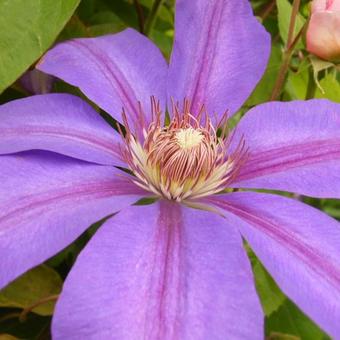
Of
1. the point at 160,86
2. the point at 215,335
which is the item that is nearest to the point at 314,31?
the point at 160,86

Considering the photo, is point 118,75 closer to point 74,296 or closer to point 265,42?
point 265,42

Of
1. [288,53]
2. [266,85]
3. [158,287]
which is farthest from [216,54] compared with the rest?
[158,287]

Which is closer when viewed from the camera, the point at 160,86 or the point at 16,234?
the point at 16,234

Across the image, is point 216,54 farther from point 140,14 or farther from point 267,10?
point 267,10

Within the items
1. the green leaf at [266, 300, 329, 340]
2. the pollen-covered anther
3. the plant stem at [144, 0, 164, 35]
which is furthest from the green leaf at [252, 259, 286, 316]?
the plant stem at [144, 0, 164, 35]

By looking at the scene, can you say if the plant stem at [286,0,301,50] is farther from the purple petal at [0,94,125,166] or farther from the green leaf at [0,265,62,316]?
the green leaf at [0,265,62,316]

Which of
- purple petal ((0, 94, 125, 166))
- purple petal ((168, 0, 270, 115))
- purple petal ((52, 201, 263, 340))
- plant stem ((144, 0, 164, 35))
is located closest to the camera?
purple petal ((52, 201, 263, 340))
